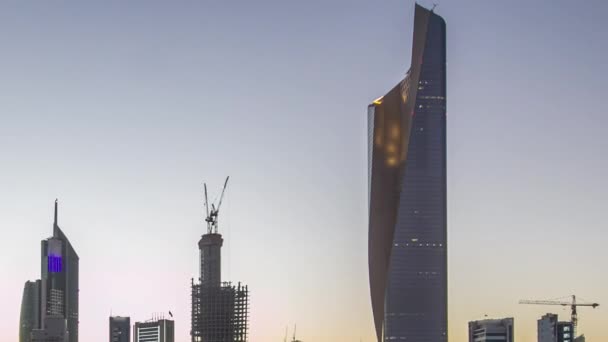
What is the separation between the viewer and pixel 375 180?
312 feet

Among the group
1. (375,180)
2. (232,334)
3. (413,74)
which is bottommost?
(232,334)

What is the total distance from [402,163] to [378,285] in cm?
910

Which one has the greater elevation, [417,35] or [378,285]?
[417,35]

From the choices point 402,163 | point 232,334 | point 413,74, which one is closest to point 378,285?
point 402,163

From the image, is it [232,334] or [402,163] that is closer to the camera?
[402,163]

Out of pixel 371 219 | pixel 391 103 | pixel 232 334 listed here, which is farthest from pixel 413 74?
pixel 232 334

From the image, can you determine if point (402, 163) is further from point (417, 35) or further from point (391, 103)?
point (417, 35)

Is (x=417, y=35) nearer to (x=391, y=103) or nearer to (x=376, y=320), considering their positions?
(x=391, y=103)

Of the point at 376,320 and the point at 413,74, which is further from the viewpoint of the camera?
the point at 376,320

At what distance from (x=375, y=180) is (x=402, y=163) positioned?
9.25 ft

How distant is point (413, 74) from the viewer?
9056 centimetres

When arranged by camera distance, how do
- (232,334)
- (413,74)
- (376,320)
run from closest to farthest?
(413,74)
(376,320)
(232,334)

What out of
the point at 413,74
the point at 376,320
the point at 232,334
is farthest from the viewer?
the point at 232,334

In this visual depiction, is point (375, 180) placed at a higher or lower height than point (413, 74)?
lower
